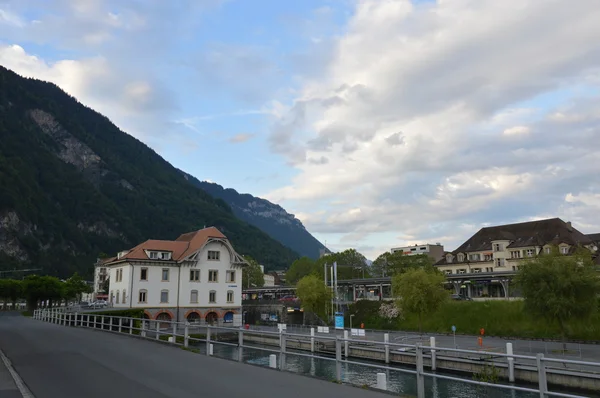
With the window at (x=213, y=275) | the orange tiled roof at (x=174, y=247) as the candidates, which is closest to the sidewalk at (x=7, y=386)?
the orange tiled roof at (x=174, y=247)

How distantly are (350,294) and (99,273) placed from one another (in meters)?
83.1

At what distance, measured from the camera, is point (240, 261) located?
70750 mm

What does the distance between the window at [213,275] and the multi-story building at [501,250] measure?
110ft

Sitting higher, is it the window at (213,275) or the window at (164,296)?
the window at (213,275)

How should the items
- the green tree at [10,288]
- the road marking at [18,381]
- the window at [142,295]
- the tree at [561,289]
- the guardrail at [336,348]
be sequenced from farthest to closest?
the green tree at [10,288] < the window at [142,295] < the tree at [561,289] < the road marking at [18,381] < the guardrail at [336,348]

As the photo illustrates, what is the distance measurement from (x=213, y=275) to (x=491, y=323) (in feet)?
121

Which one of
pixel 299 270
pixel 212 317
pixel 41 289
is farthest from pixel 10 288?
pixel 299 270

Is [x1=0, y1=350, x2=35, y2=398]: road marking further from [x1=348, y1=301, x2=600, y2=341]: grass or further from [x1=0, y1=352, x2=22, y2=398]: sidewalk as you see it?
[x1=348, y1=301, x2=600, y2=341]: grass

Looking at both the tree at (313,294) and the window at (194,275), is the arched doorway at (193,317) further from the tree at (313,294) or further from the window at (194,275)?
the tree at (313,294)

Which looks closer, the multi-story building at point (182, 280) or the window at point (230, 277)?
the multi-story building at point (182, 280)

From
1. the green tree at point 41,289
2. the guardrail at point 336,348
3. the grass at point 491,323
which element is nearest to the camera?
the guardrail at point 336,348

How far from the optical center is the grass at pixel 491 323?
42.7 meters

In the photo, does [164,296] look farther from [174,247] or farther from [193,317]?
[174,247]

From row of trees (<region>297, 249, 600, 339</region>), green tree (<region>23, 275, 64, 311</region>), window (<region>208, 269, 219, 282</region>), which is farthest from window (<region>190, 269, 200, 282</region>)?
row of trees (<region>297, 249, 600, 339</region>)
